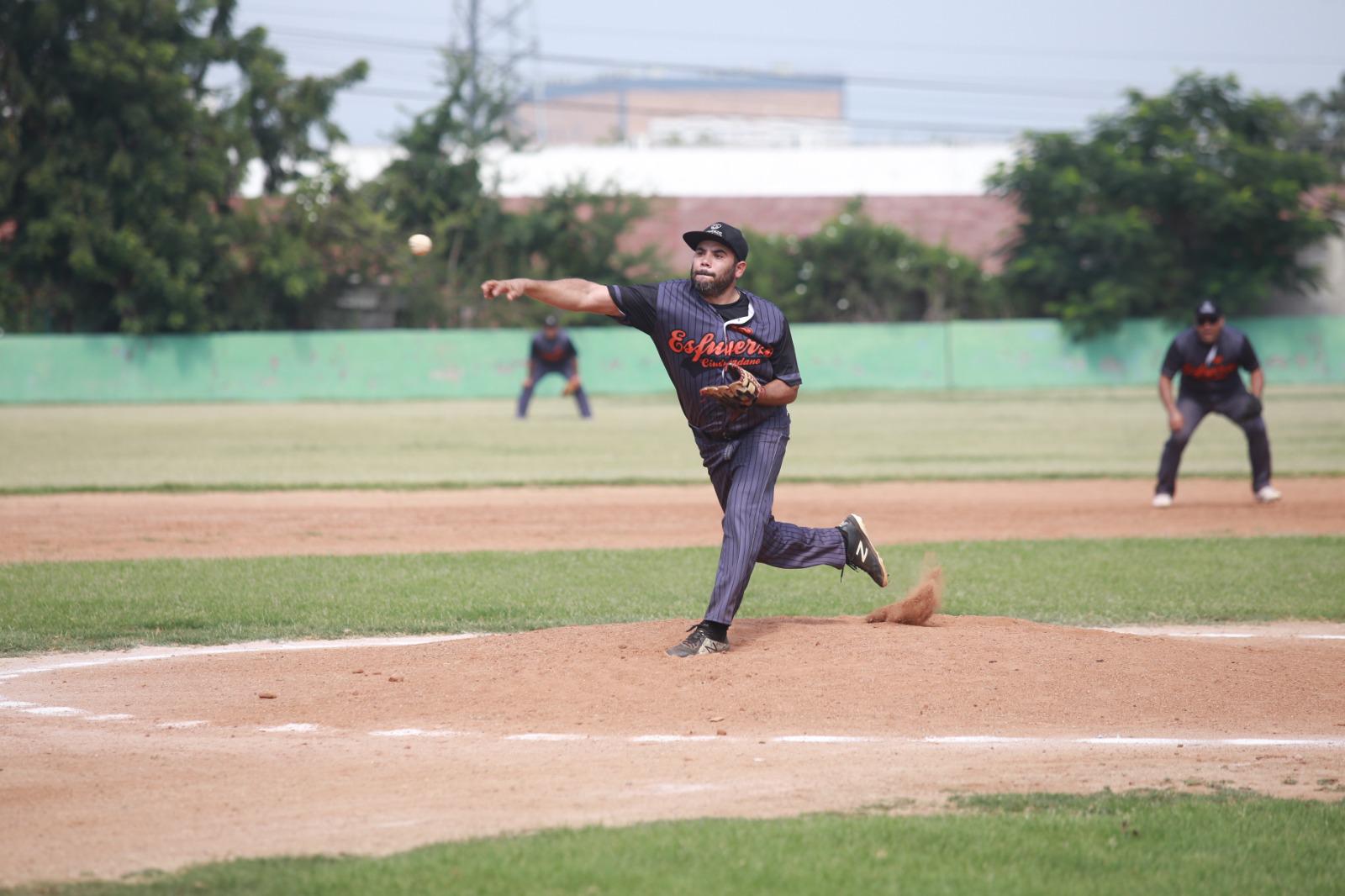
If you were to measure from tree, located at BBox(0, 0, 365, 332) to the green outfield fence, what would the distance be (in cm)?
146

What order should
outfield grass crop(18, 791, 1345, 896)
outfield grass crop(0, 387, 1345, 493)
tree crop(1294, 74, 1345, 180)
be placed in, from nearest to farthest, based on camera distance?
outfield grass crop(18, 791, 1345, 896) → outfield grass crop(0, 387, 1345, 493) → tree crop(1294, 74, 1345, 180)

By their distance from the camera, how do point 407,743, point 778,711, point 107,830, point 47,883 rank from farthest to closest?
point 778,711 → point 407,743 → point 107,830 → point 47,883

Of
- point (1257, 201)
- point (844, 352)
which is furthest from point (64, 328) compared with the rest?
point (1257, 201)

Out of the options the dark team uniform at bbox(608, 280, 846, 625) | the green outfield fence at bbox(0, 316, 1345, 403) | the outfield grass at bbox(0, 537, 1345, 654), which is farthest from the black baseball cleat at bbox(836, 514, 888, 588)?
the green outfield fence at bbox(0, 316, 1345, 403)

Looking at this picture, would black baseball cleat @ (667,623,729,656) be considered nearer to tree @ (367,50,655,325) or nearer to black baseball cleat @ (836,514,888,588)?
black baseball cleat @ (836,514,888,588)

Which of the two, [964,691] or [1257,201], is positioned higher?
[1257,201]

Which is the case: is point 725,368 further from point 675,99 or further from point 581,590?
point 675,99

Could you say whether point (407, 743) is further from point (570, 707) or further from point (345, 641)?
point (345, 641)

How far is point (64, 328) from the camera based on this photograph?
133 ft

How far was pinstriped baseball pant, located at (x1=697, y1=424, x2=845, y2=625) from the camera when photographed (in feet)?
22.7

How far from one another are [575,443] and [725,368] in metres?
16.6

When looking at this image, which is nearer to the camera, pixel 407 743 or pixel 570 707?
pixel 407 743

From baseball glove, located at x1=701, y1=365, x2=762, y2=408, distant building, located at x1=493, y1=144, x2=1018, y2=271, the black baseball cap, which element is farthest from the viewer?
distant building, located at x1=493, y1=144, x2=1018, y2=271

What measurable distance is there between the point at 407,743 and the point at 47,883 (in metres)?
1.86
